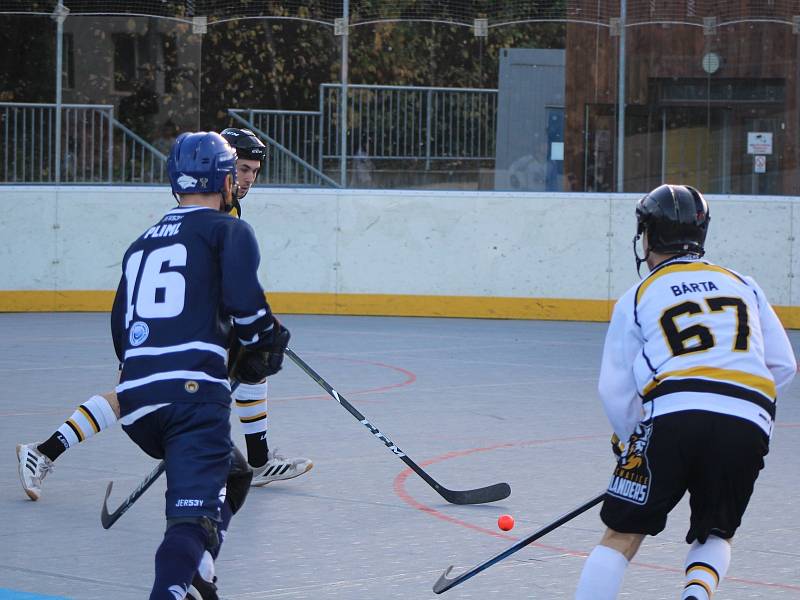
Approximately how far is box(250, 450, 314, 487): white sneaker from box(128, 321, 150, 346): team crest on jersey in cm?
265

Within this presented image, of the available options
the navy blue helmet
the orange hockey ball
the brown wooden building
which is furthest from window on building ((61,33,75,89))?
the navy blue helmet

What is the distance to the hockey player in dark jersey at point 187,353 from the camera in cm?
365

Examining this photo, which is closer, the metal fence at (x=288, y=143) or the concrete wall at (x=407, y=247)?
the concrete wall at (x=407, y=247)

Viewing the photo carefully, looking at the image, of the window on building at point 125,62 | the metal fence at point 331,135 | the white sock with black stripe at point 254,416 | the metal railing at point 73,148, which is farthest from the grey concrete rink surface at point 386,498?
the window on building at point 125,62

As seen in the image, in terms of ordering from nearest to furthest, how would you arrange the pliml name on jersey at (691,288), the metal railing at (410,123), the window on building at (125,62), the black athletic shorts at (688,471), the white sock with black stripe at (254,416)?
the black athletic shorts at (688,471)
the pliml name on jersey at (691,288)
the white sock with black stripe at (254,416)
the metal railing at (410,123)
the window on building at (125,62)

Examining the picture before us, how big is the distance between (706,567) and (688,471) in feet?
0.89

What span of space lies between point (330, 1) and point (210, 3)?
1354 millimetres

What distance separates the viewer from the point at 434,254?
50.3 feet

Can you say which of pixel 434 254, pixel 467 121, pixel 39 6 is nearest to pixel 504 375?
pixel 434 254

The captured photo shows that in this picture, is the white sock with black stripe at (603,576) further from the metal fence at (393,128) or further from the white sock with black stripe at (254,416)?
the metal fence at (393,128)

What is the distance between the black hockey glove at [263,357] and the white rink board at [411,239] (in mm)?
11083

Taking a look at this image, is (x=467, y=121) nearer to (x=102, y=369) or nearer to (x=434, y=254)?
(x=434, y=254)

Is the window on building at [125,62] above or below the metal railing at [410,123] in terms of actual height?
above

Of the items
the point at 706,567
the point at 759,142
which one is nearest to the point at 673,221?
the point at 706,567
